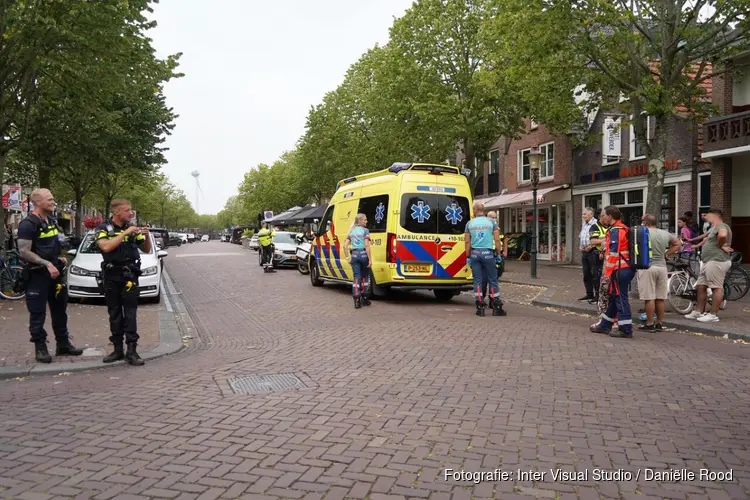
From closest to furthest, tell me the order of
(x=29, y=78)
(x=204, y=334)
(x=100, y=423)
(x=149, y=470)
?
(x=149, y=470), (x=100, y=423), (x=204, y=334), (x=29, y=78)

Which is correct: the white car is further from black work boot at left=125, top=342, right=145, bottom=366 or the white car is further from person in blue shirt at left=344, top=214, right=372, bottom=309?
black work boot at left=125, top=342, right=145, bottom=366

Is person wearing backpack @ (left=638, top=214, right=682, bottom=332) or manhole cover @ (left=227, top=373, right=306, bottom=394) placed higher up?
person wearing backpack @ (left=638, top=214, right=682, bottom=332)

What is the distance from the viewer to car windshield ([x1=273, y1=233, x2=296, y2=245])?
22922mm

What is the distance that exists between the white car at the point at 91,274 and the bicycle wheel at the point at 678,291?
9.35 meters

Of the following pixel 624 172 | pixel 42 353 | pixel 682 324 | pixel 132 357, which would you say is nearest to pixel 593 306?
pixel 682 324

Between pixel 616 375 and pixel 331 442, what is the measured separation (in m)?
3.19

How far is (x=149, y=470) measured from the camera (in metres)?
3.54

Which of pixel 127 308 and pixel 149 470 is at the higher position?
pixel 127 308

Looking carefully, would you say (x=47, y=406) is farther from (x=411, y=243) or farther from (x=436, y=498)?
(x=411, y=243)

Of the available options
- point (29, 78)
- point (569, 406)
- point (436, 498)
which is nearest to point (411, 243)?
point (569, 406)

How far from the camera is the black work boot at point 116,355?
652 centimetres

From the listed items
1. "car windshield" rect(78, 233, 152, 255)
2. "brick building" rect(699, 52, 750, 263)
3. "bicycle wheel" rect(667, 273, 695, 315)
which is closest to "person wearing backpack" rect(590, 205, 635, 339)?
"bicycle wheel" rect(667, 273, 695, 315)

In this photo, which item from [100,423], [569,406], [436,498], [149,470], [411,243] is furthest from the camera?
[411,243]

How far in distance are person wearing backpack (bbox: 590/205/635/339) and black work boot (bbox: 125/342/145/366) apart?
235 inches
